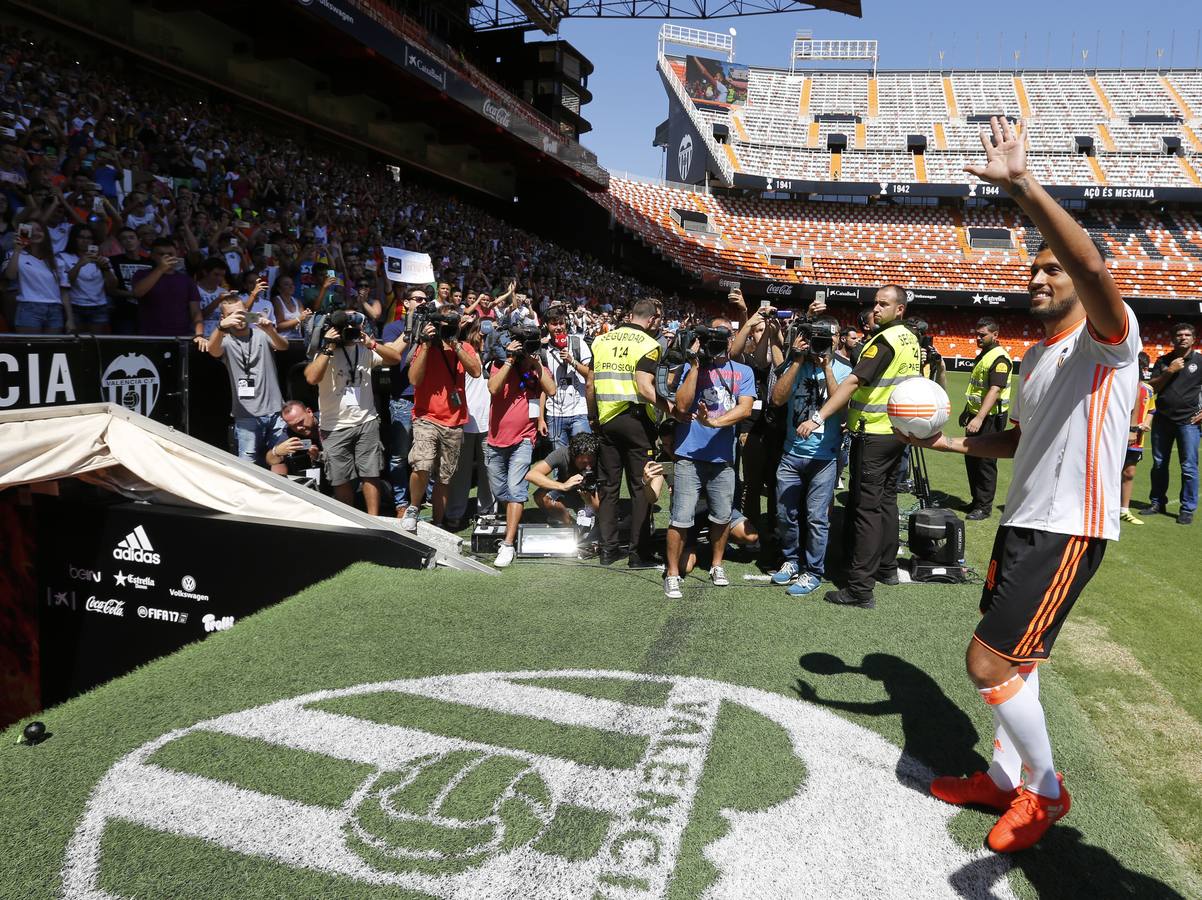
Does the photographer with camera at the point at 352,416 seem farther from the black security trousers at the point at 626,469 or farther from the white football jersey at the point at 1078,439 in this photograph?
the white football jersey at the point at 1078,439

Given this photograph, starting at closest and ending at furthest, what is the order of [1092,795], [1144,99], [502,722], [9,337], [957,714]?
[1092,795]
[502,722]
[957,714]
[9,337]
[1144,99]

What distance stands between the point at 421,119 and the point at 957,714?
24.1 metres

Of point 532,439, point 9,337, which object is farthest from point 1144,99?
point 9,337

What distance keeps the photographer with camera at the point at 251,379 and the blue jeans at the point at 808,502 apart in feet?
13.8

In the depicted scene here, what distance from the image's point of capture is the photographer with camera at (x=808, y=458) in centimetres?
528

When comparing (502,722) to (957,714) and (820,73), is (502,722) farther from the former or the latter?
(820,73)

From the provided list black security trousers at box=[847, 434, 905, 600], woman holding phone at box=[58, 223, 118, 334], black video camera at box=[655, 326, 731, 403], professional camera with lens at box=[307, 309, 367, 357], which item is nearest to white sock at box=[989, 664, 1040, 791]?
black security trousers at box=[847, 434, 905, 600]

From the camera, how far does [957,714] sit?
3547 mm

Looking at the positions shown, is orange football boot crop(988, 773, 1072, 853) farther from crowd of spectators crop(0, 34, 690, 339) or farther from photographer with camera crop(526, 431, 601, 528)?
crowd of spectators crop(0, 34, 690, 339)

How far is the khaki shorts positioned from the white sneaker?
3.29 feet

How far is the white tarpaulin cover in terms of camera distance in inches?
193

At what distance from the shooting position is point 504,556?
18.7 feet

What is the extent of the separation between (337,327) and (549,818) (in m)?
4.25

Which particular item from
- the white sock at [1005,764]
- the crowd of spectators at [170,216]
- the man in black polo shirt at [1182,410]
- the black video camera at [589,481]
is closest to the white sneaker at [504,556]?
the black video camera at [589,481]
